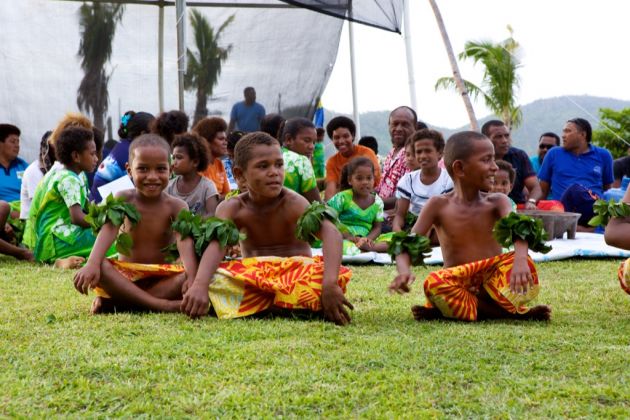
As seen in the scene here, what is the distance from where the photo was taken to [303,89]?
11.6 metres

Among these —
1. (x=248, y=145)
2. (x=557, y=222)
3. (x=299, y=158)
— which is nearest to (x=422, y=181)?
(x=299, y=158)

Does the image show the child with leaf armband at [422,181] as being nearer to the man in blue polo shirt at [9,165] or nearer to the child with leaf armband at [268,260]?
the child with leaf armband at [268,260]

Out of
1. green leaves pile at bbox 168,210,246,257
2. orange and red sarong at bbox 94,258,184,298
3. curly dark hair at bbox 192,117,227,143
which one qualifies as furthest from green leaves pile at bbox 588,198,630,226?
curly dark hair at bbox 192,117,227,143

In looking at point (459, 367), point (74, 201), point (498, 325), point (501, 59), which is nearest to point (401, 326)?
point (498, 325)

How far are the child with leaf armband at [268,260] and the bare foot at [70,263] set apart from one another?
2648 millimetres

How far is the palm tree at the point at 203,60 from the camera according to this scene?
10.5 m

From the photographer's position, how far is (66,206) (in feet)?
24.2

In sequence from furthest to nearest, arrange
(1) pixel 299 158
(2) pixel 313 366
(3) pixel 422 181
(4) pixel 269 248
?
1. (3) pixel 422 181
2. (1) pixel 299 158
3. (4) pixel 269 248
4. (2) pixel 313 366

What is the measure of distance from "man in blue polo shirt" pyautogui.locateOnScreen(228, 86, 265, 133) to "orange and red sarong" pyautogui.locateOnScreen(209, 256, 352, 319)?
21.4 ft

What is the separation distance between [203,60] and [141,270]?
6.12 meters

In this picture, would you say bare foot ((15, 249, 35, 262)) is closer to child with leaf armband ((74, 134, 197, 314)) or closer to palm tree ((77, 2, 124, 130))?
palm tree ((77, 2, 124, 130))

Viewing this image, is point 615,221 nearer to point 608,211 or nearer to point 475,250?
point 608,211

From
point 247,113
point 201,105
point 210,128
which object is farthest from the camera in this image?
point 247,113

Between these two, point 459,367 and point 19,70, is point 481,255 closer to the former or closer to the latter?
point 459,367
